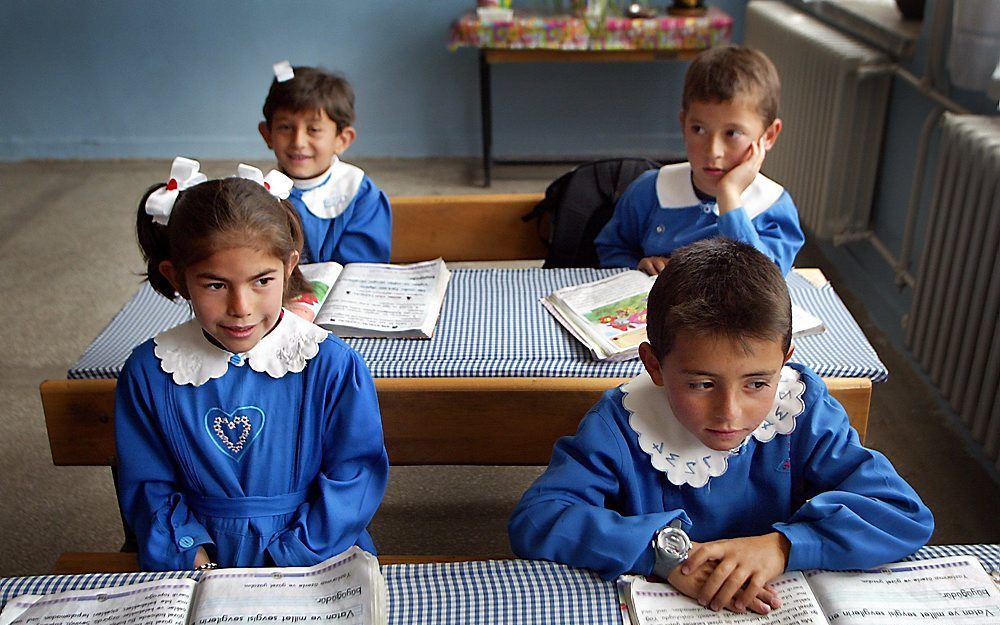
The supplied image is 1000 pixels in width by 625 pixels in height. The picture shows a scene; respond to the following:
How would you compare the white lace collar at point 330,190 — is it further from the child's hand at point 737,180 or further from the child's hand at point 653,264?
the child's hand at point 737,180

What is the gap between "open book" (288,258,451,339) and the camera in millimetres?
1795

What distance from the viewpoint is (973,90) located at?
252 centimetres

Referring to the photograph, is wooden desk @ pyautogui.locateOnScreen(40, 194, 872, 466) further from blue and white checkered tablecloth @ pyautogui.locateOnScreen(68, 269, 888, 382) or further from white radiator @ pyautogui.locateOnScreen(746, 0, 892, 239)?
white radiator @ pyautogui.locateOnScreen(746, 0, 892, 239)

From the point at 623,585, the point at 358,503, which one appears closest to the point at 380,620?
the point at 623,585

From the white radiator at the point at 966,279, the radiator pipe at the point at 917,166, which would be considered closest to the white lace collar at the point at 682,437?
the white radiator at the point at 966,279

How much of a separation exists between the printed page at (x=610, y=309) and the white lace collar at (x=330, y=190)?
608 millimetres

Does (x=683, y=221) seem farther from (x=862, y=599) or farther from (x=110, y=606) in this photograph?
(x=110, y=606)

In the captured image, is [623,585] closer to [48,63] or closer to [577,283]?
[577,283]

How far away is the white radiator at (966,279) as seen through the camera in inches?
85.0

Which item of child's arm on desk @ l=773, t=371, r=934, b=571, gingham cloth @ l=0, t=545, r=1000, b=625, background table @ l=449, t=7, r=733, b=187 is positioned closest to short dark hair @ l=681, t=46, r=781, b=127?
child's arm on desk @ l=773, t=371, r=934, b=571

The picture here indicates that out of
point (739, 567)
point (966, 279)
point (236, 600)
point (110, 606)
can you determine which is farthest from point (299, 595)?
point (966, 279)

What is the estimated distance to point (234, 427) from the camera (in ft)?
4.38

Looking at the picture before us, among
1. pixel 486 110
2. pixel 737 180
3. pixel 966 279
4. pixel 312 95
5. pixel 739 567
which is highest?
pixel 312 95

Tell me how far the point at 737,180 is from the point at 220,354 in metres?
1.14
